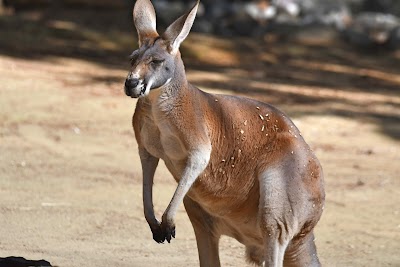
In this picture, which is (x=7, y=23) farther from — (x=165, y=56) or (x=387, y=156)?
(x=165, y=56)

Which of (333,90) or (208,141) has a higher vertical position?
(208,141)

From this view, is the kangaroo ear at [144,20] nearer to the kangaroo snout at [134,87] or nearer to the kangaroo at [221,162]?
the kangaroo at [221,162]

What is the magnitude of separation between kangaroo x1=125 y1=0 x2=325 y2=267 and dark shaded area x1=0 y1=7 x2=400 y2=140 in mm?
5406

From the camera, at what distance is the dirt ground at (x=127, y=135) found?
6.23 meters

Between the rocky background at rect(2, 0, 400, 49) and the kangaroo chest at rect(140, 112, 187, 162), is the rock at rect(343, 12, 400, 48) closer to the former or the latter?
the rocky background at rect(2, 0, 400, 49)

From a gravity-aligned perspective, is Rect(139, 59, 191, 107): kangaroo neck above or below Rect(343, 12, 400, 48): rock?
above

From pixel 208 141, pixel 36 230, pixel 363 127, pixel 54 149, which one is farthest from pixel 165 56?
pixel 363 127

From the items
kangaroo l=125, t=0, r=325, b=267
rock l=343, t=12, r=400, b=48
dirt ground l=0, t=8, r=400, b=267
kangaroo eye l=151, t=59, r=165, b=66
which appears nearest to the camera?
Answer: kangaroo eye l=151, t=59, r=165, b=66

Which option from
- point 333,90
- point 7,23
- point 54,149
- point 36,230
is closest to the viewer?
point 36,230

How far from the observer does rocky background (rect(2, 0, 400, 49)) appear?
16391mm

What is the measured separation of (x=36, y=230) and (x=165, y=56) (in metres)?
2.40

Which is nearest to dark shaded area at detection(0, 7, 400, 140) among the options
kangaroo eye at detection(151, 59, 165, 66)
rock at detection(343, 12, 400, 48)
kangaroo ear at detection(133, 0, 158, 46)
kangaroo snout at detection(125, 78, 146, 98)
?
rock at detection(343, 12, 400, 48)

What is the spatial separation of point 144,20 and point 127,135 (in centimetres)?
488

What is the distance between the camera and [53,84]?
1090 cm
